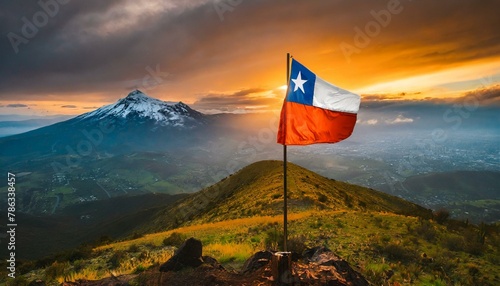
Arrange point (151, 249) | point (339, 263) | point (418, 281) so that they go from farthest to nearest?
point (151, 249) → point (418, 281) → point (339, 263)

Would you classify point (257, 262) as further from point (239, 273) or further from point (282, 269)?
point (282, 269)

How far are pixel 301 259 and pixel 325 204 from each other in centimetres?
2503

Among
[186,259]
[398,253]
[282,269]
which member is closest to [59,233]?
[186,259]

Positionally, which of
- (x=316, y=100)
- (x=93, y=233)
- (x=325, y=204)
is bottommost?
(x=93, y=233)

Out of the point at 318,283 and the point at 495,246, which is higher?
the point at 318,283

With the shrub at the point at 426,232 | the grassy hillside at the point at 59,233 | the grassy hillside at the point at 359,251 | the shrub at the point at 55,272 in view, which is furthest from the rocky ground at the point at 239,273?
the grassy hillside at the point at 59,233

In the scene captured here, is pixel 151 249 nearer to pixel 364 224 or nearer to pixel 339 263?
pixel 339 263

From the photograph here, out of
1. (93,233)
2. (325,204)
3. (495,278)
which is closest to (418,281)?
(495,278)

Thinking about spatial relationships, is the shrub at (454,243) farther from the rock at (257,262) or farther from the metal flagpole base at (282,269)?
the metal flagpole base at (282,269)

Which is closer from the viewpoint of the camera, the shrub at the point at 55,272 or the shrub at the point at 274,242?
the shrub at the point at 55,272

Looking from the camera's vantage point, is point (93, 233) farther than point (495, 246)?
Yes

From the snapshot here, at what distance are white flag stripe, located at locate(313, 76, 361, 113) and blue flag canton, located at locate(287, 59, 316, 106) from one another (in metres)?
0.22

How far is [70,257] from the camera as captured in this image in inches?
698

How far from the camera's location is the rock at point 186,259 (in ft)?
33.4
